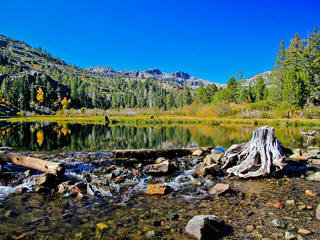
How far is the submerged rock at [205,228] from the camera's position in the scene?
12.5 feet

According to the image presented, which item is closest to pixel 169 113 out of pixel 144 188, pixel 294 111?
pixel 294 111

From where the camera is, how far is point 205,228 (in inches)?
152

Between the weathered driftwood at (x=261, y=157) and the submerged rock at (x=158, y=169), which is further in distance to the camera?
the submerged rock at (x=158, y=169)

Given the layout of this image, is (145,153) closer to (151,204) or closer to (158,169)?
(158,169)

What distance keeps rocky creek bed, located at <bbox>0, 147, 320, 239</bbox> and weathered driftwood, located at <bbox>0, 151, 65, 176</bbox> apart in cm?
30

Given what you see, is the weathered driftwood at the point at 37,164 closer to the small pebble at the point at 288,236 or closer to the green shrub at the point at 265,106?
the small pebble at the point at 288,236

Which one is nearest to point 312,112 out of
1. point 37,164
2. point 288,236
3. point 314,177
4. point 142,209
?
point 314,177

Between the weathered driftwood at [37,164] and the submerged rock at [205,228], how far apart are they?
509 cm

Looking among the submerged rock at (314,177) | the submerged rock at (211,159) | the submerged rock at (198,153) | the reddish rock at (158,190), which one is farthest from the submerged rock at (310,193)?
the submerged rock at (198,153)

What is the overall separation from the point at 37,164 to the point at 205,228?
669cm

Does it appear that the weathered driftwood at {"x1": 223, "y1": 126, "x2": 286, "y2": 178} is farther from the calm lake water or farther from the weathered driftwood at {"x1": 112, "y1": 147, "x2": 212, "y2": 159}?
the calm lake water

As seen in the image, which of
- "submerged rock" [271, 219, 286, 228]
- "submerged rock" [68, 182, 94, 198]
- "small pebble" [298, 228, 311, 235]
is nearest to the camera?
"small pebble" [298, 228, 311, 235]

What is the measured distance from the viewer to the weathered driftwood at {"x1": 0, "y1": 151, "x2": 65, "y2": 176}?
23.0ft

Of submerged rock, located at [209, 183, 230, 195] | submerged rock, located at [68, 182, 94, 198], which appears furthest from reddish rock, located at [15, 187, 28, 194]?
submerged rock, located at [209, 183, 230, 195]
